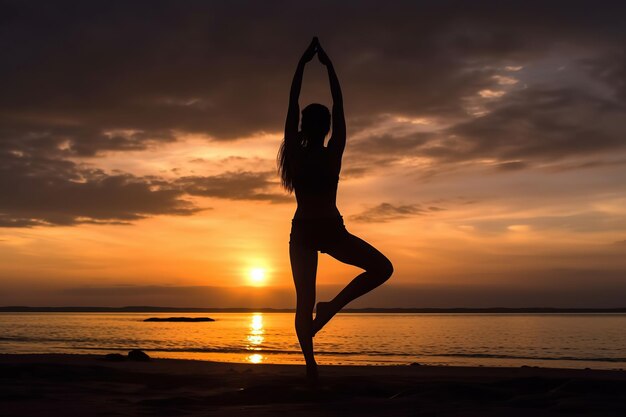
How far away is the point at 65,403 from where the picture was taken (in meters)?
5.00

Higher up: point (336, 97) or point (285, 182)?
point (336, 97)

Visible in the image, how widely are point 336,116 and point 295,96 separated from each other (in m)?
0.41

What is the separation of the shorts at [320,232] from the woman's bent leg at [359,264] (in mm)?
45

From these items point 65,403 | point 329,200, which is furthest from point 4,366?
point 329,200

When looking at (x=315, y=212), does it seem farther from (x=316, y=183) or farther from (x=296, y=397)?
(x=296, y=397)

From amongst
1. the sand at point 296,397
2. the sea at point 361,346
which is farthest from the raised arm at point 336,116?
the sea at point 361,346

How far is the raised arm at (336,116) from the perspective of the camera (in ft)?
18.6

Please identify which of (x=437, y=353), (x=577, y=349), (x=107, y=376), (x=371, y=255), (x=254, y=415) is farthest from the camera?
(x=577, y=349)

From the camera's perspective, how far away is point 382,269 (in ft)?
18.5

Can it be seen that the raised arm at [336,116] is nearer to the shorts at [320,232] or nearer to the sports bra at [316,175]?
the sports bra at [316,175]

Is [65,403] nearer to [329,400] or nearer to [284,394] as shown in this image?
[284,394]

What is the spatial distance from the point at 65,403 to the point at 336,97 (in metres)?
3.39

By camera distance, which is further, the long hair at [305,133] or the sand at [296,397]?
the long hair at [305,133]

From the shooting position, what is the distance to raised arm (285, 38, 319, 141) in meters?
5.79
